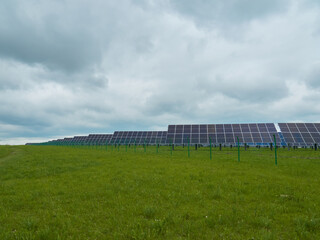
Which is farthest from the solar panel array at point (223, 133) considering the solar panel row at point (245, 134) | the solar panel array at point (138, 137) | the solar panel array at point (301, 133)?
the solar panel array at point (138, 137)

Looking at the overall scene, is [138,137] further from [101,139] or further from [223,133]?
[223,133]

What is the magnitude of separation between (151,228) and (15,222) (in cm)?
405

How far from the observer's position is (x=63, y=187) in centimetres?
910

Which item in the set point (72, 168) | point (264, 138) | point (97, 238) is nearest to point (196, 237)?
point (97, 238)

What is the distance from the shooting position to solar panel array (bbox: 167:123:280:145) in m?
34.2

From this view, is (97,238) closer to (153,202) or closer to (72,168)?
(153,202)

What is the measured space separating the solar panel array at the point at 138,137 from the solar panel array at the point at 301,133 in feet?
109

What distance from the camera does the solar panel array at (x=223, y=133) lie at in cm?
3419

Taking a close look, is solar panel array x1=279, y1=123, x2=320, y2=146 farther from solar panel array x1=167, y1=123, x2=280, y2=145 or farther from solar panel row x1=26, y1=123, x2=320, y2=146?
solar panel array x1=167, y1=123, x2=280, y2=145

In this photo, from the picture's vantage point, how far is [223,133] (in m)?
37.8

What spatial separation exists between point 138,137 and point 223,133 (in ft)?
111

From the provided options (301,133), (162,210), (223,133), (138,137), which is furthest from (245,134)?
(138,137)

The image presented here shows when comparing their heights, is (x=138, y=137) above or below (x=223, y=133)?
above

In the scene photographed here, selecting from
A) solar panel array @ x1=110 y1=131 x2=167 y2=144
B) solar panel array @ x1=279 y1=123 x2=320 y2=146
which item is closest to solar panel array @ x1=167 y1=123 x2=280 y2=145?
solar panel array @ x1=279 y1=123 x2=320 y2=146
